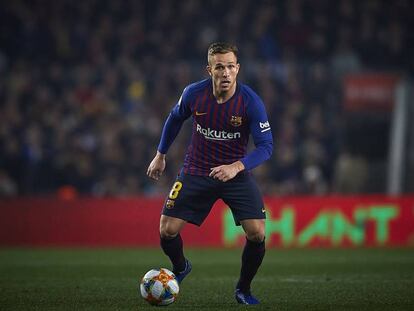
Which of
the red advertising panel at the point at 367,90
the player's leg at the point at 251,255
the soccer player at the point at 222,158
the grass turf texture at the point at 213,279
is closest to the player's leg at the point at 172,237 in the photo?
the soccer player at the point at 222,158

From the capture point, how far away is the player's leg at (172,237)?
25.1 feet

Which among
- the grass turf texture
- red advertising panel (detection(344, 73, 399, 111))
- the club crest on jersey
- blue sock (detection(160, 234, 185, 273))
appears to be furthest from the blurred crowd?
the club crest on jersey

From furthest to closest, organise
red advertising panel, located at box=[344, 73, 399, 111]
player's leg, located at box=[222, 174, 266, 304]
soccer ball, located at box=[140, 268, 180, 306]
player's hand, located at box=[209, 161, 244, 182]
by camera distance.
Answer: red advertising panel, located at box=[344, 73, 399, 111] → player's leg, located at box=[222, 174, 266, 304] → soccer ball, located at box=[140, 268, 180, 306] → player's hand, located at box=[209, 161, 244, 182]

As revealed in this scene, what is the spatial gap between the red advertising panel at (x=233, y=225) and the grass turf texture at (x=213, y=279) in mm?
1021

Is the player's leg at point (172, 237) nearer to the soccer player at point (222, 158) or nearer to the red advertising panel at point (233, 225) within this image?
the soccer player at point (222, 158)

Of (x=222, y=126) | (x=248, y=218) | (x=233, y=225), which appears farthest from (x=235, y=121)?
(x=233, y=225)

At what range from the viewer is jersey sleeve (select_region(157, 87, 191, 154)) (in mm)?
7789

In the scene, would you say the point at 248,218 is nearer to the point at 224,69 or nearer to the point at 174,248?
the point at 174,248

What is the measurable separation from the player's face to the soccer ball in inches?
63.1

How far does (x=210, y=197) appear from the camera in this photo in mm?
7699

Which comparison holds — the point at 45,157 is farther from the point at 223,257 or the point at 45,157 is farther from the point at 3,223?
the point at 223,257

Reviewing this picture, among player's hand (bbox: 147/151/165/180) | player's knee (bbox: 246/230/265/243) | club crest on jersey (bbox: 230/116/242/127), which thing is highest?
club crest on jersey (bbox: 230/116/242/127)

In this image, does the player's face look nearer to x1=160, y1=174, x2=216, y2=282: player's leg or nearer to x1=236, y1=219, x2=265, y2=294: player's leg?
x1=160, y1=174, x2=216, y2=282: player's leg

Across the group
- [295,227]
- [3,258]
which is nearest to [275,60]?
[295,227]
